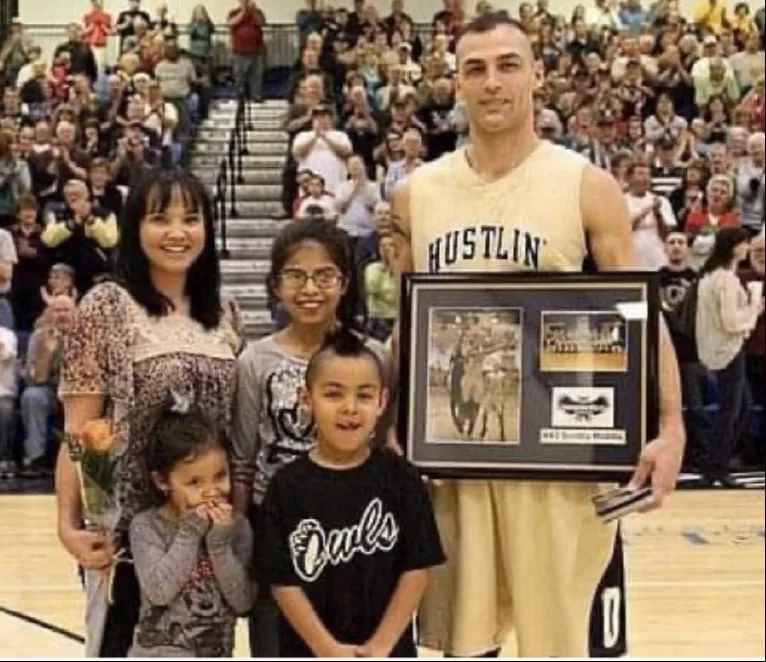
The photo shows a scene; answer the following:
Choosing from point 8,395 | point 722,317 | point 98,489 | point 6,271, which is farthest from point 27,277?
point 722,317

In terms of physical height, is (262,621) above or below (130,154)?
below

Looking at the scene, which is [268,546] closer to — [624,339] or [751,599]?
[624,339]

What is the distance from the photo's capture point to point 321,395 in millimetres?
1963

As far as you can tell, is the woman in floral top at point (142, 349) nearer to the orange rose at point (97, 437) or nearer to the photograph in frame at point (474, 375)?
the orange rose at point (97, 437)

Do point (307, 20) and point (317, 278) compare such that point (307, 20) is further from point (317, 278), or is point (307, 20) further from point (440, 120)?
point (317, 278)

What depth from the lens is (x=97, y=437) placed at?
1.99m

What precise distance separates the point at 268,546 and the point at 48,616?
1.60m

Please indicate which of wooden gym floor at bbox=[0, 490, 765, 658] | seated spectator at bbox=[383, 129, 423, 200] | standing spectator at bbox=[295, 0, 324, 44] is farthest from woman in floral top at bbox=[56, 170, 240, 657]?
standing spectator at bbox=[295, 0, 324, 44]

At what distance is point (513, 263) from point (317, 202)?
3.80 ft

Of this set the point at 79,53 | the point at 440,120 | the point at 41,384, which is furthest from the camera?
the point at 79,53

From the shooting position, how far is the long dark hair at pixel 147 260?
6.81 ft

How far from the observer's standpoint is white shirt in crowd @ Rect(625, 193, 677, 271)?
1916mm

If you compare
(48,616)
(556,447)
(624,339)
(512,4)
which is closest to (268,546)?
(556,447)

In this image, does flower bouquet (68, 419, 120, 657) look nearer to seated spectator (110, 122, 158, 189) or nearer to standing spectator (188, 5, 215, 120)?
seated spectator (110, 122, 158, 189)
